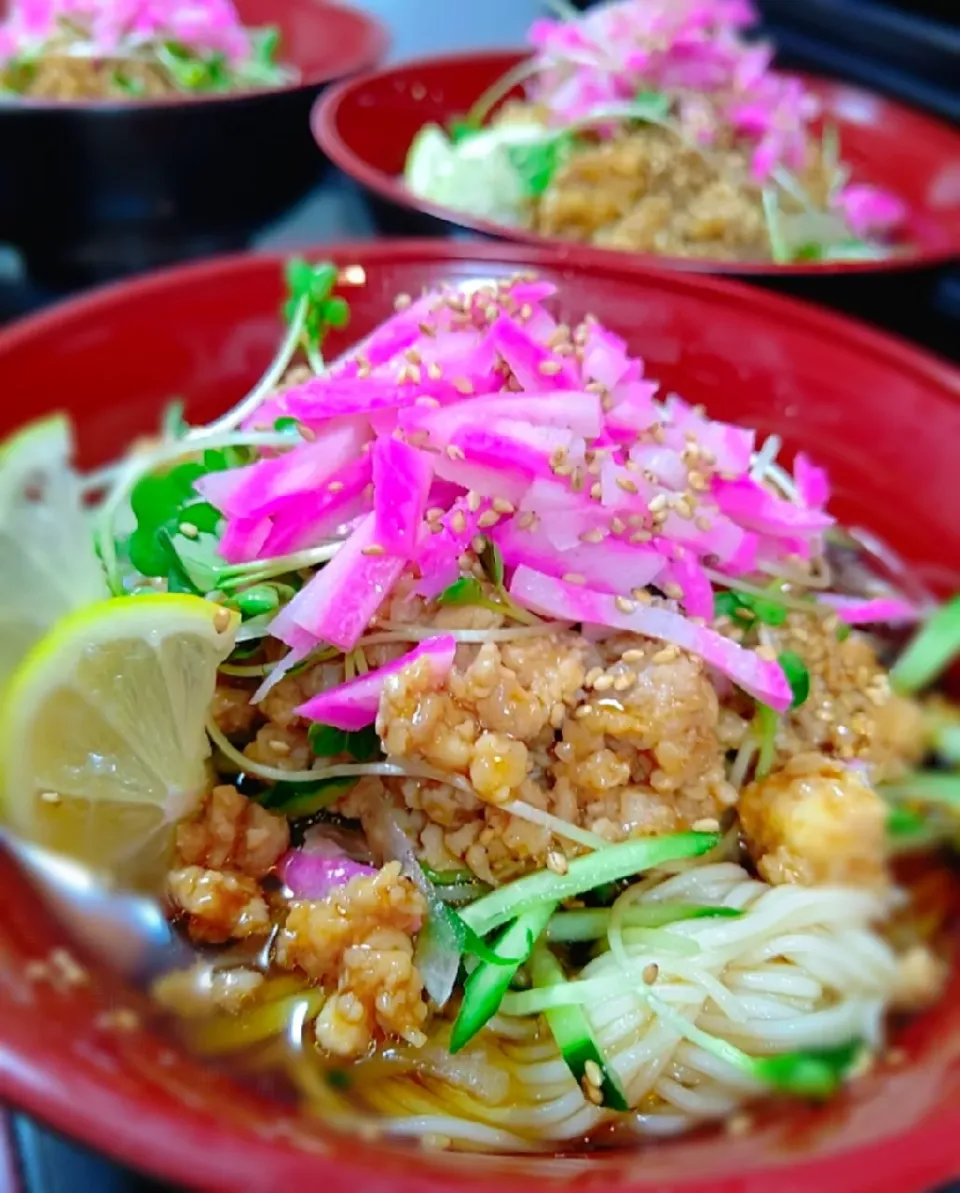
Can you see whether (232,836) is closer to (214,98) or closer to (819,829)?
(819,829)

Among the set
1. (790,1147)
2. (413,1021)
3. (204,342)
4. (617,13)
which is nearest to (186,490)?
(204,342)

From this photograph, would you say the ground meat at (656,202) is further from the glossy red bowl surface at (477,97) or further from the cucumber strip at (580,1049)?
the cucumber strip at (580,1049)

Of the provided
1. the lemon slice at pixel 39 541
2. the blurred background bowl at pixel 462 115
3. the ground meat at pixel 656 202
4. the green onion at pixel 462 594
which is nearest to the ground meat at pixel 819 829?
the green onion at pixel 462 594

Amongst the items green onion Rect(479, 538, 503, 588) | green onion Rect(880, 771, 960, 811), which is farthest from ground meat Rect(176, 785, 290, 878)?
green onion Rect(880, 771, 960, 811)

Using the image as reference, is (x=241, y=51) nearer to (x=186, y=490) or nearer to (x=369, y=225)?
(x=369, y=225)

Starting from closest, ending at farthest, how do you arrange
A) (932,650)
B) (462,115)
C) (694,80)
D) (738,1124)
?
(738,1124) < (932,650) < (694,80) < (462,115)

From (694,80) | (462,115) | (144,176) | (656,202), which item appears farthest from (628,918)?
(462,115)
